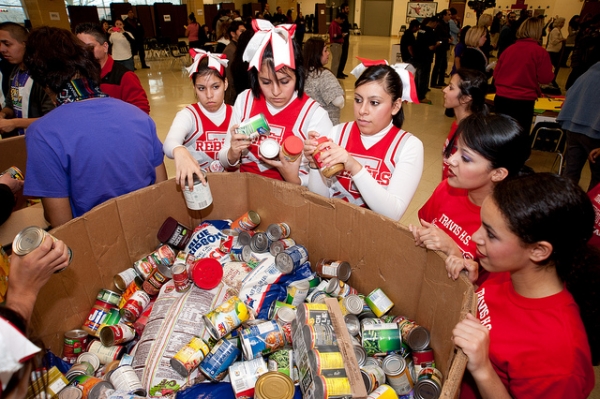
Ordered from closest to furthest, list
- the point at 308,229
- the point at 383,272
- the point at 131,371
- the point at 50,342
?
the point at 131,371
the point at 50,342
the point at 383,272
the point at 308,229

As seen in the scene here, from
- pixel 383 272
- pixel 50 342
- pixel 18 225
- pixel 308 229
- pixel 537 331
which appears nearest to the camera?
pixel 537 331

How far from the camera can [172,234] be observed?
1.59 m

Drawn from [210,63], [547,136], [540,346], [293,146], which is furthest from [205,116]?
[547,136]

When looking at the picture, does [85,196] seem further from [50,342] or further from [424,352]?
[424,352]

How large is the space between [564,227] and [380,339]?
2.03 ft

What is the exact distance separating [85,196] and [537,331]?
5.34 ft

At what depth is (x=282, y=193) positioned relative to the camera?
159cm

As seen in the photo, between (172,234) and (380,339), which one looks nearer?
(380,339)

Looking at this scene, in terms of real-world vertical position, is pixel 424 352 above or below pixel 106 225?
below

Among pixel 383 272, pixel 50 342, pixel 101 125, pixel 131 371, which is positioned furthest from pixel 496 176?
pixel 50 342

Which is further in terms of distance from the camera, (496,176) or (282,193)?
(282,193)

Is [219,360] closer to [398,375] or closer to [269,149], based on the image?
[398,375]

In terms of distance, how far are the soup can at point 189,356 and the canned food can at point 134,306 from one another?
0.35 meters

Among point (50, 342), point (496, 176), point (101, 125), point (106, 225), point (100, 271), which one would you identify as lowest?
point (50, 342)
